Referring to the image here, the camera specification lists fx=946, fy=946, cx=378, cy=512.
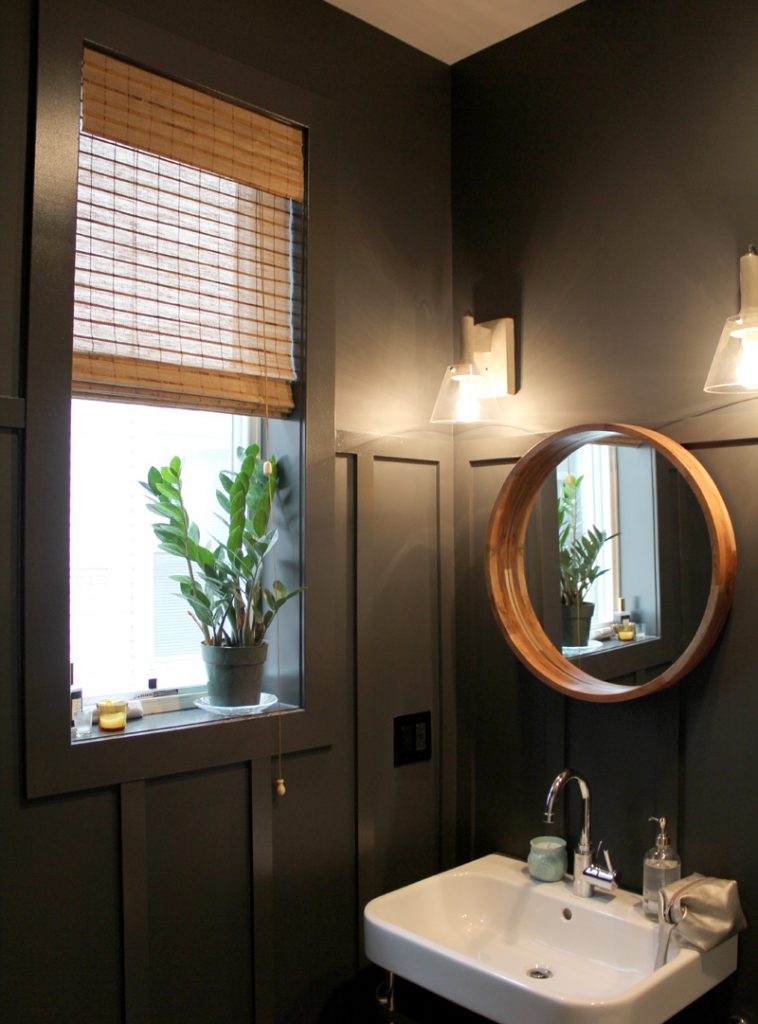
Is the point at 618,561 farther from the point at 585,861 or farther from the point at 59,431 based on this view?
the point at 59,431

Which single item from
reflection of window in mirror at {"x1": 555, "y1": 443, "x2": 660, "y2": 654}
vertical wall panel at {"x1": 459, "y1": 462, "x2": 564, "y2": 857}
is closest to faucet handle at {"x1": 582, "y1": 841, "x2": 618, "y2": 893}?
vertical wall panel at {"x1": 459, "y1": 462, "x2": 564, "y2": 857}

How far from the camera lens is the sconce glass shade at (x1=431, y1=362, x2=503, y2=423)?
2.09 meters

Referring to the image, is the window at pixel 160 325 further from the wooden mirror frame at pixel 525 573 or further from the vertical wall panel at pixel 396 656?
the wooden mirror frame at pixel 525 573

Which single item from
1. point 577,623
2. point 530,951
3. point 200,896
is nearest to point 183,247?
point 577,623

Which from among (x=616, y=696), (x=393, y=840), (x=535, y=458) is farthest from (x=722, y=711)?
(x=393, y=840)

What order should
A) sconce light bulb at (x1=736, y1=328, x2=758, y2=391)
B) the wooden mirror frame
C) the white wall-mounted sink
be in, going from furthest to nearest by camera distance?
the wooden mirror frame → sconce light bulb at (x1=736, y1=328, x2=758, y2=391) → the white wall-mounted sink

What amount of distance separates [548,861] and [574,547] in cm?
67

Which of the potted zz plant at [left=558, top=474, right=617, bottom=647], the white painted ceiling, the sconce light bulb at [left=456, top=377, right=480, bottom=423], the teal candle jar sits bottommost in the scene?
the teal candle jar

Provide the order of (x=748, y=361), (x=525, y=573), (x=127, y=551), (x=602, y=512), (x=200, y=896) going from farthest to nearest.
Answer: (x=525, y=573) → (x=602, y=512) → (x=127, y=551) → (x=200, y=896) → (x=748, y=361)

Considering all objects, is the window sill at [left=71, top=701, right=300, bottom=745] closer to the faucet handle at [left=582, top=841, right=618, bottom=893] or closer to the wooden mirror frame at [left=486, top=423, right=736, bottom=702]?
the wooden mirror frame at [left=486, top=423, right=736, bottom=702]

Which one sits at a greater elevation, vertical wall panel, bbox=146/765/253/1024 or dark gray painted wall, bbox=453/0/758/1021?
dark gray painted wall, bbox=453/0/758/1021

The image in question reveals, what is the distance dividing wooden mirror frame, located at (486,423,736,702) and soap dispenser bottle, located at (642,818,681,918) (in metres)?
0.29

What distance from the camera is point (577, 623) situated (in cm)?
205

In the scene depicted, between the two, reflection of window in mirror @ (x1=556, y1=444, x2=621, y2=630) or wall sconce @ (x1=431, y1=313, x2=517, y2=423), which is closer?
reflection of window in mirror @ (x1=556, y1=444, x2=621, y2=630)
